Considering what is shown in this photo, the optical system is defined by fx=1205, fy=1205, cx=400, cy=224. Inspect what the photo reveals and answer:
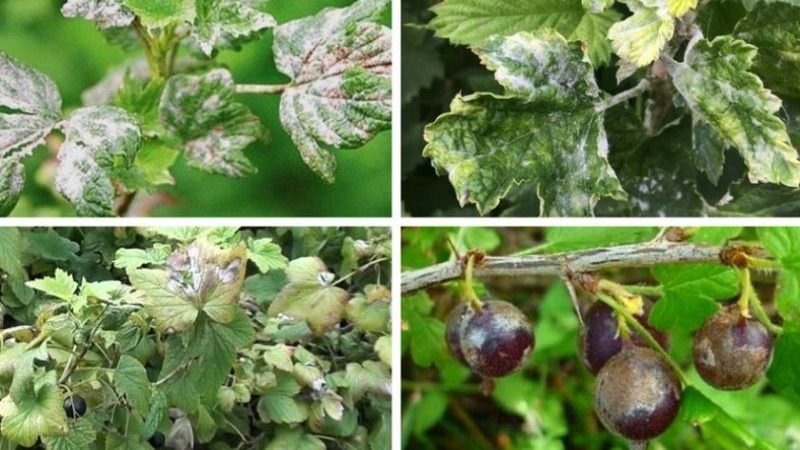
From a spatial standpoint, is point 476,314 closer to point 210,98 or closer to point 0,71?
point 210,98

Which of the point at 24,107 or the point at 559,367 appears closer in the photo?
the point at 24,107

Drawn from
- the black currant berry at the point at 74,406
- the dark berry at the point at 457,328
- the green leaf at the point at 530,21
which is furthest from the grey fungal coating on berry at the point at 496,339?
the black currant berry at the point at 74,406

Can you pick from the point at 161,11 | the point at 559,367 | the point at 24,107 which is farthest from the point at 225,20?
the point at 559,367

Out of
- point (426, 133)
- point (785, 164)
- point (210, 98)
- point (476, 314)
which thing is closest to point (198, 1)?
point (210, 98)

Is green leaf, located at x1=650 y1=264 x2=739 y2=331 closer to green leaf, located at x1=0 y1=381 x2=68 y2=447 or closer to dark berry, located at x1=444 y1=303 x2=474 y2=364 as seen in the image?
dark berry, located at x1=444 y1=303 x2=474 y2=364

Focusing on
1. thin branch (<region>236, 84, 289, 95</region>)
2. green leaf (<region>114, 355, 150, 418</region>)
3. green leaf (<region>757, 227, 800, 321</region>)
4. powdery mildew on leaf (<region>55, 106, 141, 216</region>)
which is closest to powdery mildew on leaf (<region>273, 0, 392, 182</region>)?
thin branch (<region>236, 84, 289, 95</region>)

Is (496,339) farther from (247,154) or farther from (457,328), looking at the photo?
(247,154)

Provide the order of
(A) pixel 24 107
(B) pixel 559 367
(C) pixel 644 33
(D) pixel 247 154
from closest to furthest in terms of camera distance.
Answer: (C) pixel 644 33, (A) pixel 24 107, (D) pixel 247 154, (B) pixel 559 367
